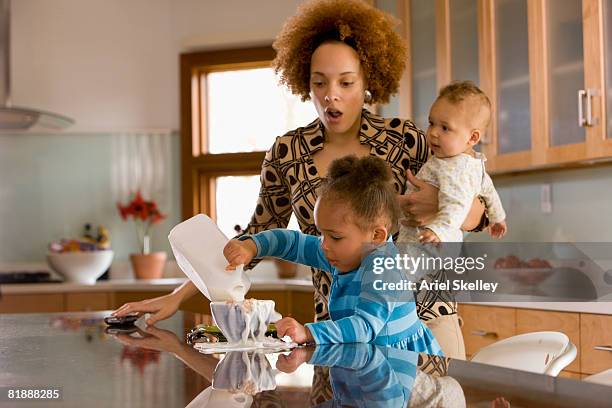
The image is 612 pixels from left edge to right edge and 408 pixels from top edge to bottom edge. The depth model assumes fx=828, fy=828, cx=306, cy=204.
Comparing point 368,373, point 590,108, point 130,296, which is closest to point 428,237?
point 368,373

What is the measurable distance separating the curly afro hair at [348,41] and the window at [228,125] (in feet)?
8.84

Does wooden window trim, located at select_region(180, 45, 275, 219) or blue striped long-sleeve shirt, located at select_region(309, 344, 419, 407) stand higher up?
wooden window trim, located at select_region(180, 45, 275, 219)

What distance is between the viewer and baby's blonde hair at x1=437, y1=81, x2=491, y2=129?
2010 mm

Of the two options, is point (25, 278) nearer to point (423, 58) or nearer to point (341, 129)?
point (423, 58)

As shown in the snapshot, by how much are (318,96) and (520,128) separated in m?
1.61

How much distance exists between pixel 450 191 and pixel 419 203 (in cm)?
7

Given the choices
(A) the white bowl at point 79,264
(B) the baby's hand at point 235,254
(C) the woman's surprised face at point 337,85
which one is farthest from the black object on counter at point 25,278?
A: (B) the baby's hand at point 235,254

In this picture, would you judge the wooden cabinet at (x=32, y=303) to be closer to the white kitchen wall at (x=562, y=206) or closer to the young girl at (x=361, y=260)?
the white kitchen wall at (x=562, y=206)

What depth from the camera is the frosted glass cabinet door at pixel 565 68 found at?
2947mm

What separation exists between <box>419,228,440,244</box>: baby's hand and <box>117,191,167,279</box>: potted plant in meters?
3.07

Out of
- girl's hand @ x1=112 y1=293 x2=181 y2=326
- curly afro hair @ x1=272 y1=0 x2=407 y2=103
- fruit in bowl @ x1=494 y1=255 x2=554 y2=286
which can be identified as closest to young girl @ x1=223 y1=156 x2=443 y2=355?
girl's hand @ x1=112 y1=293 x2=181 y2=326

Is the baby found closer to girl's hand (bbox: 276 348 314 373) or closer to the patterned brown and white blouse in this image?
the patterned brown and white blouse

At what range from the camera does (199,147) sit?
4.90 meters

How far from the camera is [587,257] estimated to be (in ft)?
10.9
